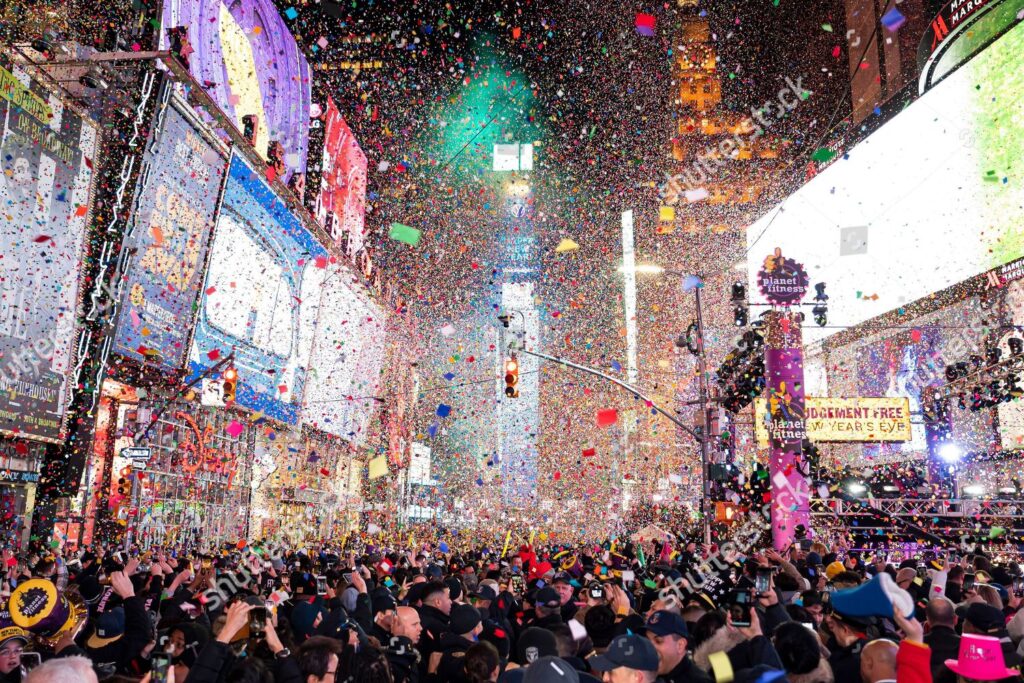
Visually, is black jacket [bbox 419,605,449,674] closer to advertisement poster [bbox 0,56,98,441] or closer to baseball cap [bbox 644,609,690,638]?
baseball cap [bbox 644,609,690,638]

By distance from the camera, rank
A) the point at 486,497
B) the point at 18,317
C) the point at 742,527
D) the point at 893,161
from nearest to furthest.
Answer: the point at 18,317, the point at 742,527, the point at 893,161, the point at 486,497

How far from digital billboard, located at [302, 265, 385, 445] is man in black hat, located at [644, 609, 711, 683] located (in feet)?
131

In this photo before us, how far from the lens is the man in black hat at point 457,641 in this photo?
6.24 metres

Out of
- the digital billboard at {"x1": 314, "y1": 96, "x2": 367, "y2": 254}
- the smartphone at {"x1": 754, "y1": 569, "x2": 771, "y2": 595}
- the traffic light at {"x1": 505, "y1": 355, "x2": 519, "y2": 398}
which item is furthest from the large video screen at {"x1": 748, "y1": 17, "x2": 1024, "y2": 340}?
the digital billboard at {"x1": 314, "y1": 96, "x2": 367, "y2": 254}

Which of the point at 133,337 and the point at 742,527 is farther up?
the point at 133,337

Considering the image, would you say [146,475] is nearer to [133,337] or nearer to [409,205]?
[133,337]

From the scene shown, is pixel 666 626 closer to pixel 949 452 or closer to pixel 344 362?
pixel 949 452

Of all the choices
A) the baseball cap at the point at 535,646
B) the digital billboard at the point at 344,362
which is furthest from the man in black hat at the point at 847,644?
the digital billboard at the point at 344,362

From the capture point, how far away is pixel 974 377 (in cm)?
2705

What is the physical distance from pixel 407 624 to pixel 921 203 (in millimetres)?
43475

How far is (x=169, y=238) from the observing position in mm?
24703

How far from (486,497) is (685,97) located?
6132cm

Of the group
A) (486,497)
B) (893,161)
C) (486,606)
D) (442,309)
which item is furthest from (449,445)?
(486,606)

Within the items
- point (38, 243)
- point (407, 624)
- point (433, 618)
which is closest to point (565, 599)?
point (433, 618)
